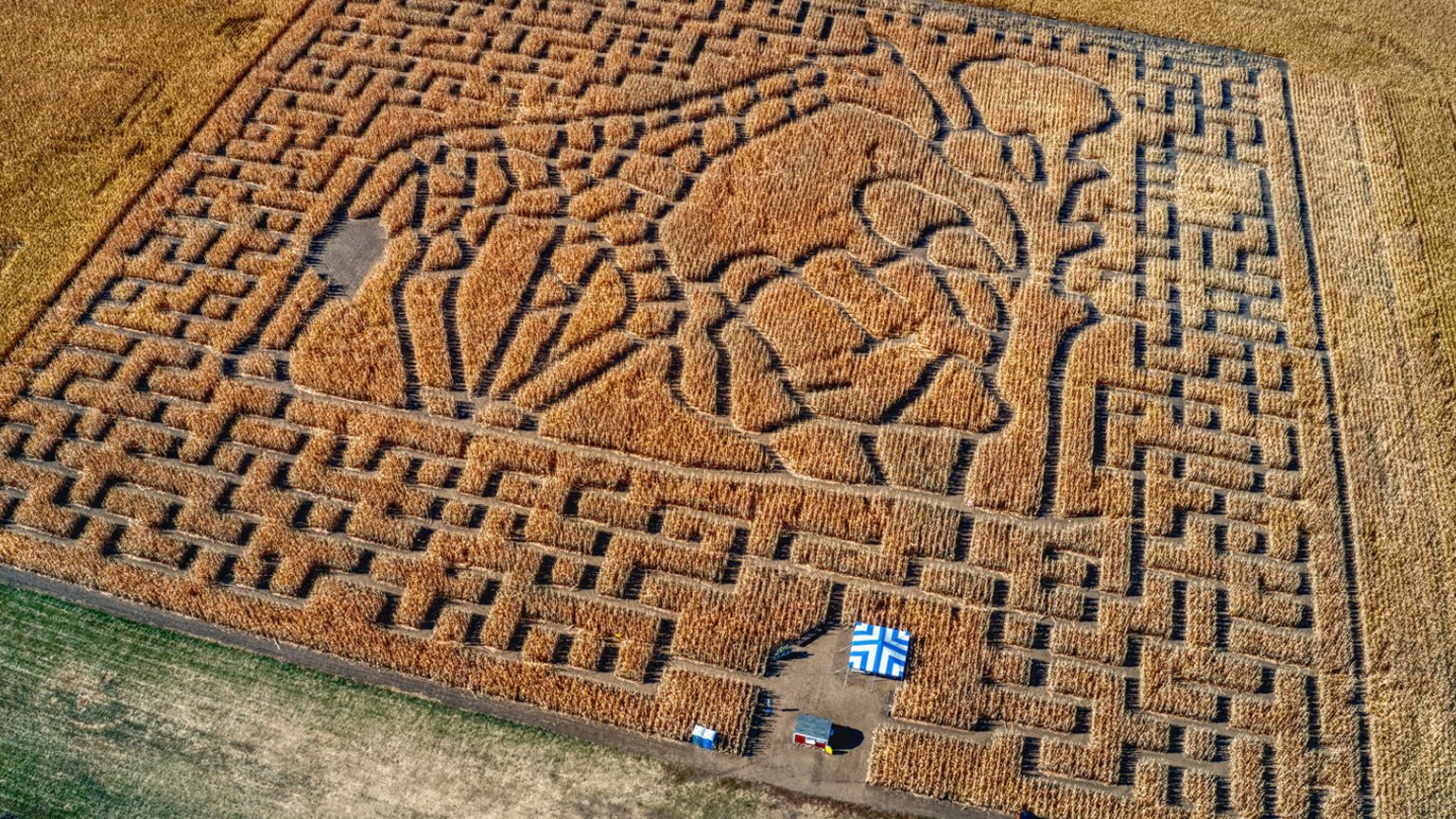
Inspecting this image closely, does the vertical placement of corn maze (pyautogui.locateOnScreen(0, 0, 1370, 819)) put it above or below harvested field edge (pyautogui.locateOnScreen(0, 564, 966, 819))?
above

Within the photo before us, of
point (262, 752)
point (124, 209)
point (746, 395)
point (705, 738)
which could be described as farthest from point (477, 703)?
point (124, 209)

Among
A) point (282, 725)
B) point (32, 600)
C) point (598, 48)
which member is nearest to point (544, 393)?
point (282, 725)

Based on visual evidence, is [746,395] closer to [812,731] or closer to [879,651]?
[879,651]

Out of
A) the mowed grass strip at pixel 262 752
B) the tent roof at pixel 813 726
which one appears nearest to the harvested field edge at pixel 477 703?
the mowed grass strip at pixel 262 752

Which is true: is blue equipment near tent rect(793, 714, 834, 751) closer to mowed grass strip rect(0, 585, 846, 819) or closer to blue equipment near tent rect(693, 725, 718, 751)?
mowed grass strip rect(0, 585, 846, 819)

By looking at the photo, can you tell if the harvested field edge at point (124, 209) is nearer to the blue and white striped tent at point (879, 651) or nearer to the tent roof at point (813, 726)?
the tent roof at point (813, 726)

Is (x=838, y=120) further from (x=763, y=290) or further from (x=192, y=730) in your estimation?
(x=192, y=730)

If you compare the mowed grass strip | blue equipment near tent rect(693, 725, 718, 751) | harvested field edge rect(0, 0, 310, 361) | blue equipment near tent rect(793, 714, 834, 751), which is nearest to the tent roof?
blue equipment near tent rect(793, 714, 834, 751)
